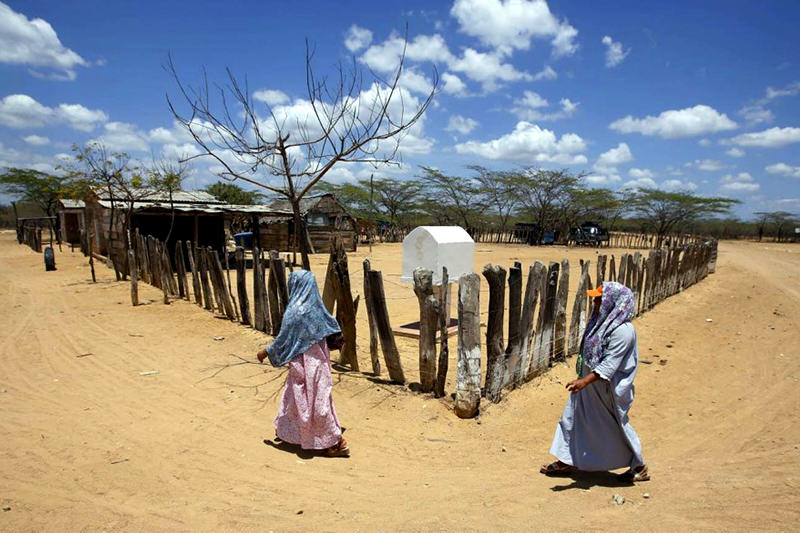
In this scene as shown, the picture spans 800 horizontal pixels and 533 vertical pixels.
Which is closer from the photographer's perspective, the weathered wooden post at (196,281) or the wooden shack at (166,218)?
the weathered wooden post at (196,281)

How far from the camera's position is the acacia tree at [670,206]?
37250 millimetres

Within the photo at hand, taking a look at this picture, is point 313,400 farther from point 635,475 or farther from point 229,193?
point 229,193

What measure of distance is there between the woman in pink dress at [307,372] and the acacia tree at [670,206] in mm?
38930

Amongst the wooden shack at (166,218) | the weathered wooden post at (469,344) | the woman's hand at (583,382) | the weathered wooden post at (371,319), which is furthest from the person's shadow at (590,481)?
the wooden shack at (166,218)

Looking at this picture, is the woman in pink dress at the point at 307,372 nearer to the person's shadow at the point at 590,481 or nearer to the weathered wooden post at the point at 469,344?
the weathered wooden post at the point at 469,344

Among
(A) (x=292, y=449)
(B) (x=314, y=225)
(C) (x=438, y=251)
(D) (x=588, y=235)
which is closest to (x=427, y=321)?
(A) (x=292, y=449)

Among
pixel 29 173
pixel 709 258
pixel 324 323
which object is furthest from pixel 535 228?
pixel 29 173

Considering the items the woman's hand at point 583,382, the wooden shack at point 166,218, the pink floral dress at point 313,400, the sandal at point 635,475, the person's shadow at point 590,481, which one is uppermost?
the wooden shack at point 166,218

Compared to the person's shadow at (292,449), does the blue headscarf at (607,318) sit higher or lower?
higher

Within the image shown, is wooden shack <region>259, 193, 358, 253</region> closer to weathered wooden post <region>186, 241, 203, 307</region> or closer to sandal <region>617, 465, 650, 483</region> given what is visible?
weathered wooden post <region>186, 241, 203, 307</region>

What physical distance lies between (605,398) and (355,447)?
2.01 metres

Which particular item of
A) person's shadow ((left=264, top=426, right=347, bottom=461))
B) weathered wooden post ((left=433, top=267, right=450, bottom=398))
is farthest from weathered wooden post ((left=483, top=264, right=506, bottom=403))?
person's shadow ((left=264, top=426, right=347, bottom=461))

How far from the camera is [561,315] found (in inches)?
239

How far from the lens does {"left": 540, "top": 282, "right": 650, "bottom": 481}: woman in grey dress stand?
10.3 feet
